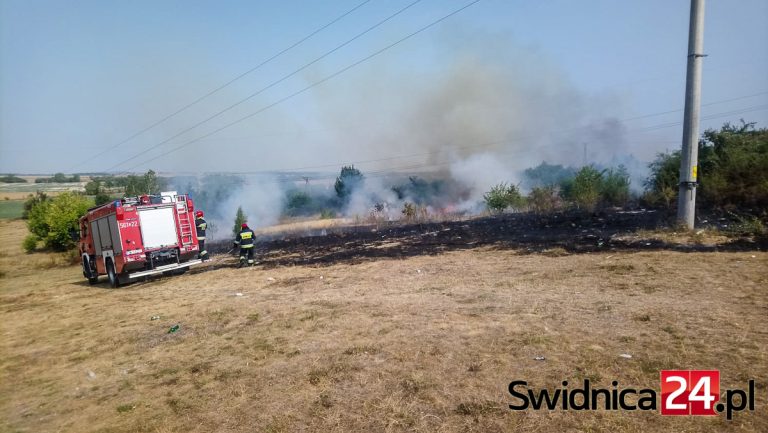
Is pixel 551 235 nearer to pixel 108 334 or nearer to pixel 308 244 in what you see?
pixel 308 244

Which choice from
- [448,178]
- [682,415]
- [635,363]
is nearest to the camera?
[682,415]

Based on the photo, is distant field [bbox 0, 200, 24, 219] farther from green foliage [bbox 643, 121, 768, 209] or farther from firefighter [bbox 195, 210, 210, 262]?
green foliage [bbox 643, 121, 768, 209]

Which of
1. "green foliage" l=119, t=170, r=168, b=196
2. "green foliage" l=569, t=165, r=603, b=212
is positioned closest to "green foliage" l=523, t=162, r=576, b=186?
"green foliage" l=569, t=165, r=603, b=212

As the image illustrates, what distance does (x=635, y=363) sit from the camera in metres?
3.92

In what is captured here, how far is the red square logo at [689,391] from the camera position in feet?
10.5

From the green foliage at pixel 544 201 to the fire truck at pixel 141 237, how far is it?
1362 cm

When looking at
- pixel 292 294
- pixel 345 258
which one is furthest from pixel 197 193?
pixel 292 294

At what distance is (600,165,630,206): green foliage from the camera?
17766 mm

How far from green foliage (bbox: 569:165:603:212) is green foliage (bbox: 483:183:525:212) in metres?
3.81

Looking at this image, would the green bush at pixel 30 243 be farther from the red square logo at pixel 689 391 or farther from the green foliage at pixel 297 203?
the red square logo at pixel 689 391

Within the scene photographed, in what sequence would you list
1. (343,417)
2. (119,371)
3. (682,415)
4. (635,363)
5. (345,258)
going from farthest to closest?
(345,258), (119,371), (635,363), (343,417), (682,415)

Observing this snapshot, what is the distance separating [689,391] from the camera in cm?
343

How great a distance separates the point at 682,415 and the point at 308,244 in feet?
45.7

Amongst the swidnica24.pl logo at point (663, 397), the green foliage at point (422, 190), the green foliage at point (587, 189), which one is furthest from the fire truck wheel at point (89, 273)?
the green foliage at point (422, 190)
